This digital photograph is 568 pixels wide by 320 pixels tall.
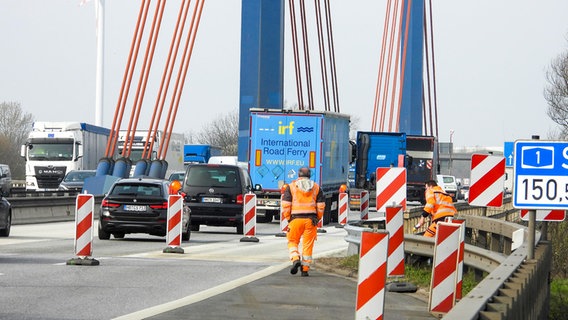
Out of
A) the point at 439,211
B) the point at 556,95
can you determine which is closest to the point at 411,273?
the point at 439,211

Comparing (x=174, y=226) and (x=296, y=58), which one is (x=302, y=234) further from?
(x=296, y=58)

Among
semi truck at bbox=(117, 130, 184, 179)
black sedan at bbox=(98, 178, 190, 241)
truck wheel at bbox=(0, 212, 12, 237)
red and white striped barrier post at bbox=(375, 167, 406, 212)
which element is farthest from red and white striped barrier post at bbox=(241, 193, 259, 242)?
semi truck at bbox=(117, 130, 184, 179)

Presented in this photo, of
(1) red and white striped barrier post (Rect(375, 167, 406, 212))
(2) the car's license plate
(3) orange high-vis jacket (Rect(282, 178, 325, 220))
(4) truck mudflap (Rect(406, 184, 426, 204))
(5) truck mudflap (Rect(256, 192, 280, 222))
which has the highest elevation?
(1) red and white striped barrier post (Rect(375, 167, 406, 212))

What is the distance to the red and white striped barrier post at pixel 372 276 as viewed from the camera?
11047mm

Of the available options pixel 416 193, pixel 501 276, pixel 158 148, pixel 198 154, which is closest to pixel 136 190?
pixel 501 276

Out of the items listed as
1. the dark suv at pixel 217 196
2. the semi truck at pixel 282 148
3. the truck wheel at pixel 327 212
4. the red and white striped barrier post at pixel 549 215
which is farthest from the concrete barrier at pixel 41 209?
the red and white striped barrier post at pixel 549 215

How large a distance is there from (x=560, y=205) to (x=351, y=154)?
114 ft

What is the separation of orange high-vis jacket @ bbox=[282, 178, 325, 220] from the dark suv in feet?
43.0

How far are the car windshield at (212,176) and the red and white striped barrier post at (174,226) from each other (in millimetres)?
8609

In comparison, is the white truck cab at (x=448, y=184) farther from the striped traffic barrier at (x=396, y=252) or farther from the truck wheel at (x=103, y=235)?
the striped traffic barrier at (x=396, y=252)

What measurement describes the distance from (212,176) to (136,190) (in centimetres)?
504

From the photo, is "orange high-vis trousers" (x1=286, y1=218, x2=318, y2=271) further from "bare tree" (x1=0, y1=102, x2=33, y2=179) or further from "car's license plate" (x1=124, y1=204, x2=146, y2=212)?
"bare tree" (x1=0, y1=102, x2=33, y2=179)

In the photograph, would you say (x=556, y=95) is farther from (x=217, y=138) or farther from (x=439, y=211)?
(x=217, y=138)

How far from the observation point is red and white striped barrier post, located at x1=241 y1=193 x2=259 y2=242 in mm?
28250
